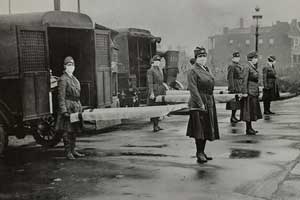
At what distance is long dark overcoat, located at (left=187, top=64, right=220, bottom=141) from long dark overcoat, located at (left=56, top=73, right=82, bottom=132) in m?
2.28

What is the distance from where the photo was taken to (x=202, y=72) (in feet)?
26.9

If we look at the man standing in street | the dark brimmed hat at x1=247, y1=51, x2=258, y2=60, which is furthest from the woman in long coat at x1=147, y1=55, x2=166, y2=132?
the man standing in street

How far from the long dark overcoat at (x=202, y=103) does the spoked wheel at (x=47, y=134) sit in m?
3.60

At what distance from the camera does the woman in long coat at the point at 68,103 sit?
8641mm

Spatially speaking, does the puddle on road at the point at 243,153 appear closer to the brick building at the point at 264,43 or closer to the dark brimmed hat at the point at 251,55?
the dark brimmed hat at the point at 251,55

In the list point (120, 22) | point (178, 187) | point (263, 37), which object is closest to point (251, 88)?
point (178, 187)

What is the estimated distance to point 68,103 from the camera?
344 inches

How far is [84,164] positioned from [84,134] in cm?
411

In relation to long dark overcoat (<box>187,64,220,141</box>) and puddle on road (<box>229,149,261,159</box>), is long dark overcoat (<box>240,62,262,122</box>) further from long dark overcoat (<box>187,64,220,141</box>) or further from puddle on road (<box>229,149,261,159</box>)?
long dark overcoat (<box>187,64,220,141</box>)

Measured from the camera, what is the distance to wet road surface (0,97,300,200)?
633 centimetres

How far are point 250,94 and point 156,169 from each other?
14.7ft

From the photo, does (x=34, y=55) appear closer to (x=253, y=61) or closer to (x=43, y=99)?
(x=43, y=99)

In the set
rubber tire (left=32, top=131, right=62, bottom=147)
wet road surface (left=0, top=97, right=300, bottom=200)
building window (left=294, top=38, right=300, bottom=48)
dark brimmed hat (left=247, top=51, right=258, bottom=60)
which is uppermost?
building window (left=294, top=38, right=300, bottom=48)

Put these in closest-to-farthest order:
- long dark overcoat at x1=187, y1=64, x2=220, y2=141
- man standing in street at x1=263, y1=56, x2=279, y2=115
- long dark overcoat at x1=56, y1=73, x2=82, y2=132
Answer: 1. long dark overcoat at x1=187, y1=64, x2=220, y2=141
2. long dark overcoat at x1=56, y1=73, x2=82, y2=132
3. man standing in street at x1=263, y1=56, x2=279, y2=115
